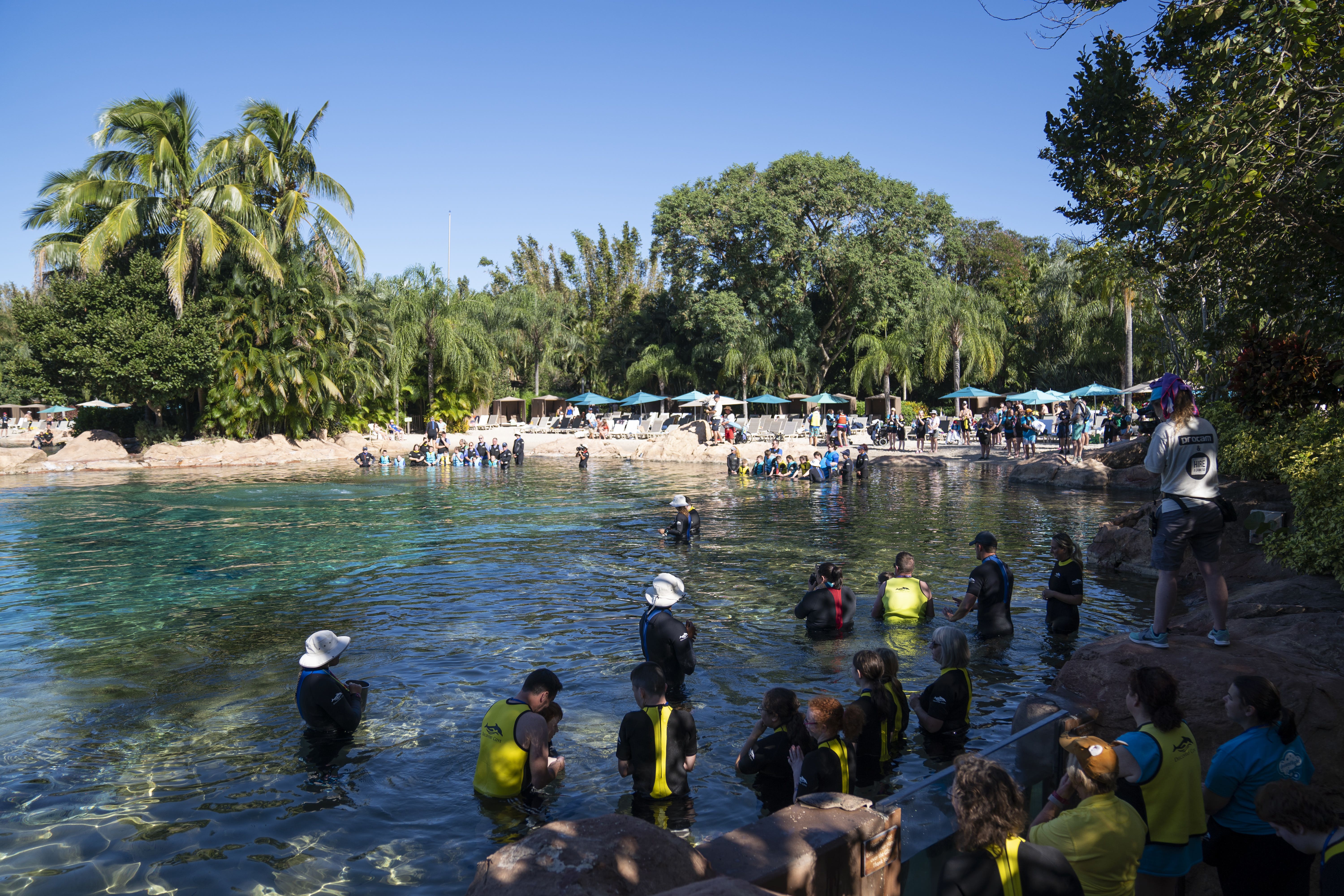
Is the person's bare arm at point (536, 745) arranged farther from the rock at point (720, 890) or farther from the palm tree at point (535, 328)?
A: the palm tree at point (535, 328)

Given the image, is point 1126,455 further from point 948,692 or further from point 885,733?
point 885,733

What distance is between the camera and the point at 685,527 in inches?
617

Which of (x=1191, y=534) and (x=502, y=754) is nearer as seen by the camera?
(x=502, y=754)

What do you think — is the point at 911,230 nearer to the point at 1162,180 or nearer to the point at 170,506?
the point at 170,506

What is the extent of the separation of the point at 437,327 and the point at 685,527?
35938mm

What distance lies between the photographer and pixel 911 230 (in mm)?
47406

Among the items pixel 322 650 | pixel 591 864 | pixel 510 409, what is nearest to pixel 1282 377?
pixel 591 864

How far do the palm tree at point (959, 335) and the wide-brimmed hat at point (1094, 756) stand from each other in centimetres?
4431

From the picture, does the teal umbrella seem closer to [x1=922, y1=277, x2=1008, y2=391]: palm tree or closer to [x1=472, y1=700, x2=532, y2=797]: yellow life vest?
[x1=922, y1=277, x2=1008, y2=391]: palm tree

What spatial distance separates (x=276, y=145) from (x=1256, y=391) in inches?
1545

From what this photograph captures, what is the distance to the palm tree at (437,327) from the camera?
153 ft

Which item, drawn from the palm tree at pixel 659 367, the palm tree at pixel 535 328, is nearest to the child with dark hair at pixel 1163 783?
the palm tree at pixel 659 367

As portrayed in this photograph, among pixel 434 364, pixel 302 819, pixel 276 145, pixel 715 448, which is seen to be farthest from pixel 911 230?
pixel 302 819

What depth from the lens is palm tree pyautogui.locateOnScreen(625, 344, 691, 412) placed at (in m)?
51.2
